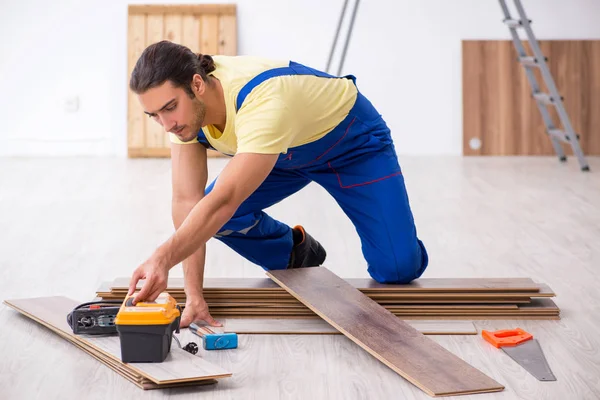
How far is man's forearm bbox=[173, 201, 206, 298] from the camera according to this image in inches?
112

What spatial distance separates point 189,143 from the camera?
2.85 meters

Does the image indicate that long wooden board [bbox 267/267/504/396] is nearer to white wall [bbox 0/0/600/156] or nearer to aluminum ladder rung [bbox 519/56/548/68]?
aluminum ladder rung [bbox 519/56/548/68]

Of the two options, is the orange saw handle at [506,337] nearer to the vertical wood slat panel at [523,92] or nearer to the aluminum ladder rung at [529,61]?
the aluminum ladder rung at [529,61]

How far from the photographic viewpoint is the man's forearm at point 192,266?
2.85 m

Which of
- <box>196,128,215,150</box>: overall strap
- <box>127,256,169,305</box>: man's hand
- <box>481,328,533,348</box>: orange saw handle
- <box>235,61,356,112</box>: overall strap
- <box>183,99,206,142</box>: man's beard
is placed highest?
<box>235,61,356,112</box>: overall strap

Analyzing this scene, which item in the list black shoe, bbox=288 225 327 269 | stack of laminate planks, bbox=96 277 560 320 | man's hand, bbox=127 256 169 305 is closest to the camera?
man's hand, bbox=127 256 169 305

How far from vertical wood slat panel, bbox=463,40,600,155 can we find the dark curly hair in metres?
5.34

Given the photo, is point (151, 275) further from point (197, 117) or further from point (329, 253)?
point (329, 253)

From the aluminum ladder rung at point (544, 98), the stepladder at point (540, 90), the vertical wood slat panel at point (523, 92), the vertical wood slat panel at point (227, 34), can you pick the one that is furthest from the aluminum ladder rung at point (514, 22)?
the vertical wood slat panel at point (227, 34)

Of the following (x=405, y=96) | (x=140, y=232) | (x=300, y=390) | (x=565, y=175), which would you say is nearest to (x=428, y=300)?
(x=300, y=390)

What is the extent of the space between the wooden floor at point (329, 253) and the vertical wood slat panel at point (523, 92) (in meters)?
0.35

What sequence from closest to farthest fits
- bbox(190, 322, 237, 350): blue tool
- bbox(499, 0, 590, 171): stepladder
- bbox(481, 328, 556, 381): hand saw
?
bbox(481, 328, 556, 381): hand saw
bbox(190, 322, 237, 350): blue tool
bbox(499, 0, 590, 171): stepladder

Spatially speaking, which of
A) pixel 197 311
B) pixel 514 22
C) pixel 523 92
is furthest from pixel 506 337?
pixel 523 92

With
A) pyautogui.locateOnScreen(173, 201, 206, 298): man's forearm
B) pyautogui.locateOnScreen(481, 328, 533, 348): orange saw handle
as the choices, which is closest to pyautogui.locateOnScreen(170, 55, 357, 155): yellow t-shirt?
pyautogui.locateOnScreen(173, 201, 206, 298): man's forearm
